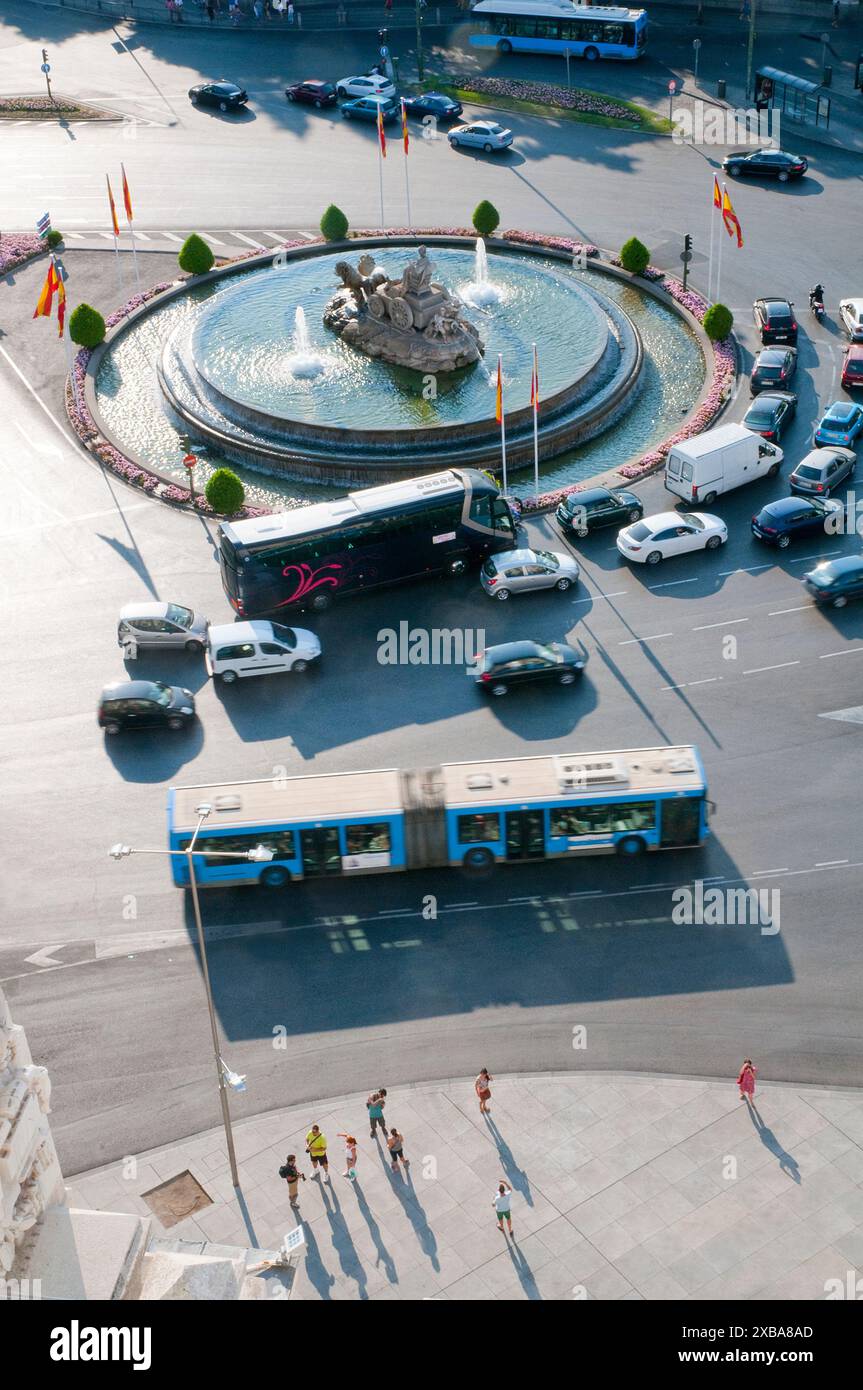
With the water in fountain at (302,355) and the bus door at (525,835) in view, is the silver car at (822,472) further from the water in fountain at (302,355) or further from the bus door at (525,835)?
the bus door at (525,835)

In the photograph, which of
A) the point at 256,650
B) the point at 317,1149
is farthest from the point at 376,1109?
the point at 256,650

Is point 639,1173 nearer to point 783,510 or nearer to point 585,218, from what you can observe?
point 783,510

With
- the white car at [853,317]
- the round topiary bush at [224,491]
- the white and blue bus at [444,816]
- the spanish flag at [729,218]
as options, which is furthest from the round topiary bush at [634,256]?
the white and blue bus at [444,816]

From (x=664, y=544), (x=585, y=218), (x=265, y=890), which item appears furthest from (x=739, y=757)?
(x=585, y=218)

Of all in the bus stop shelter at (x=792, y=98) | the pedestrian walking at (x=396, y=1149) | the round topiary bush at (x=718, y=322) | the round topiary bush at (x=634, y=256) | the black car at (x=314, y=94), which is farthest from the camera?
the black car at (x=314, y=94)

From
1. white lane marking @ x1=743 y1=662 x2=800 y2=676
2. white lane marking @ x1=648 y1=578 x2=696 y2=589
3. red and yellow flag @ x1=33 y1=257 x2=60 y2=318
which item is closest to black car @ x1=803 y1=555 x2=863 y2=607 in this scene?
white lane marking @ x1=743 y1=662 x2=800 y2=676

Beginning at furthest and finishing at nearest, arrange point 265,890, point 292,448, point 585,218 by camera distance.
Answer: point 585,218 < point 292,448 < point 265,890
